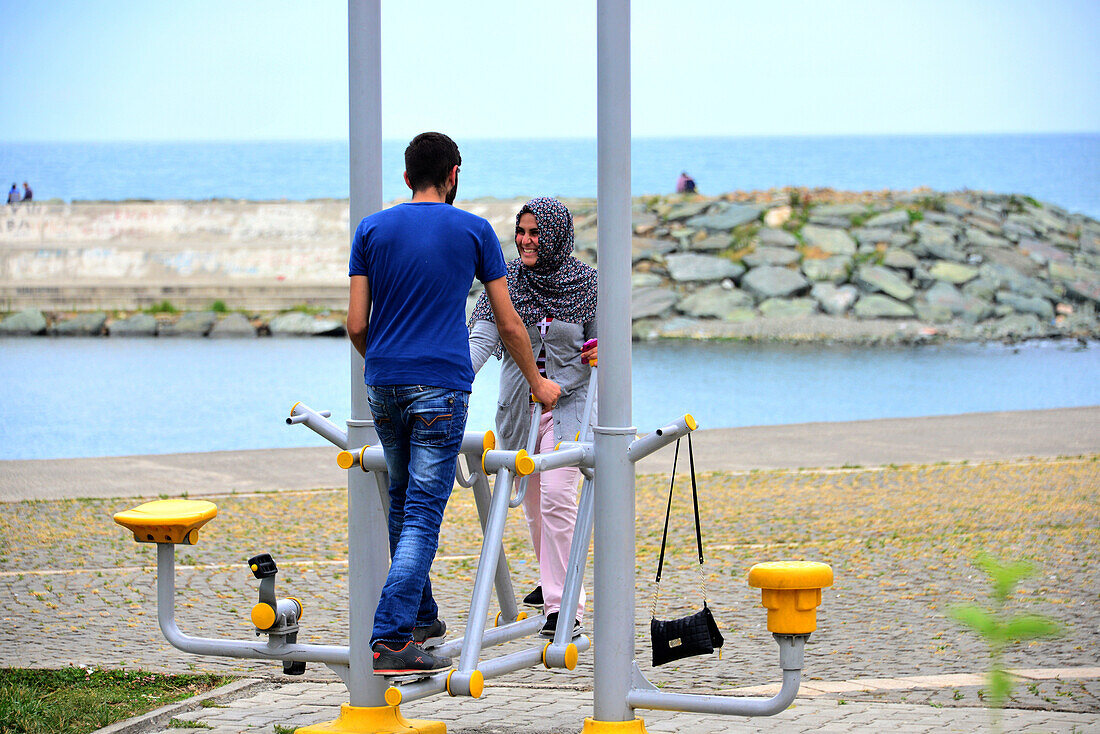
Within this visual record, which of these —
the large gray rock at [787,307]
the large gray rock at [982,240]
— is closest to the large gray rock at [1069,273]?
the large gray rock at [982,240]

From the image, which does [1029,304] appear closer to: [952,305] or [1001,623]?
[952,305]

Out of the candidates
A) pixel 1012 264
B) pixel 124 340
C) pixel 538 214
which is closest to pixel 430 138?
pixel 538 214

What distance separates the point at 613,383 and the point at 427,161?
36.2 inches

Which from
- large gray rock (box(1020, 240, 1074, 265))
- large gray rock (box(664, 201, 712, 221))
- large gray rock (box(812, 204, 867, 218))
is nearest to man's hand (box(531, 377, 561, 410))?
large gray rock (box(1020, 240, 1074, 265))

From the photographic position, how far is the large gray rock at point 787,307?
107 feet

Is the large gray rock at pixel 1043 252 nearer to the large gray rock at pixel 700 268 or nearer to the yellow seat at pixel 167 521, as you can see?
the large gray rock at pixel 700 268

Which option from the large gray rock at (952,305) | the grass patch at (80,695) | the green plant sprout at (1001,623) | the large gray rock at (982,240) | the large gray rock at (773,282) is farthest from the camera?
the large gray rock at (982,240)

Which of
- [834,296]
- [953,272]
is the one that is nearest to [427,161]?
[834,296]

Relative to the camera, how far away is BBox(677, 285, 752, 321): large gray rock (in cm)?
3266

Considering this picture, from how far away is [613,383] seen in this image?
4.21 meters

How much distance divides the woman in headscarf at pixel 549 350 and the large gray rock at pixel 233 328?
29.7 metres

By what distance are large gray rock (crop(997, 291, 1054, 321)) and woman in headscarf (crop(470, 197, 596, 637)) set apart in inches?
1196

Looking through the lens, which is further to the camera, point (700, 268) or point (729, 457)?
point (700, 268)

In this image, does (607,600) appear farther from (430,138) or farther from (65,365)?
(65,365)
